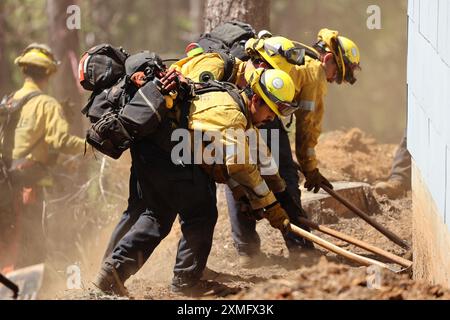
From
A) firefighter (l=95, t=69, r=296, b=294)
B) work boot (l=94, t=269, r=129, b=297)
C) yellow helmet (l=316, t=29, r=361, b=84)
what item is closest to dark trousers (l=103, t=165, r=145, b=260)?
firefighter (l=95, t=69, r=296, b=294)

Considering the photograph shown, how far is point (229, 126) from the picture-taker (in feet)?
24.4

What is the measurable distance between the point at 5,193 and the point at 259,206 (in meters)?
4.28

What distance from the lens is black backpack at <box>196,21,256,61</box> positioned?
9039 mm

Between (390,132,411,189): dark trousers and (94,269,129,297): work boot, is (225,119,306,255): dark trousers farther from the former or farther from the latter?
(390,132,411,189): dark trousers

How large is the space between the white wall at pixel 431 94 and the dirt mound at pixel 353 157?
342 centimetres

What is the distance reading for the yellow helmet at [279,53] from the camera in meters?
8.57

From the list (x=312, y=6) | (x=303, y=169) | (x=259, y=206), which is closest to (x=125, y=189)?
(x=303, y=169)

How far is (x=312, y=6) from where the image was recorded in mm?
35000

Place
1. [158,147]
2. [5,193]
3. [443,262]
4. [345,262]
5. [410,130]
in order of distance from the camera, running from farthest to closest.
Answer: [5,193]
[345,262]
[410,130]
[158,147]
[443,262]

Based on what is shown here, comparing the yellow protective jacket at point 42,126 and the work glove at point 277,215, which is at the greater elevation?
the yellow protective jacket at point 42,126

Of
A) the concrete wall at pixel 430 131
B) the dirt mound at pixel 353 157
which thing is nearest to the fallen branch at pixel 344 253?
the concrete wall at pixel 430 131

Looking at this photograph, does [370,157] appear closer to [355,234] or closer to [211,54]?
[355,234]

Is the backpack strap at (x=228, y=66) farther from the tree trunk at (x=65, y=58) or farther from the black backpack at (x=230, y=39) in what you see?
the tree trunk at (x=65, y=58)

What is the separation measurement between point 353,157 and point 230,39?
12.5ft
